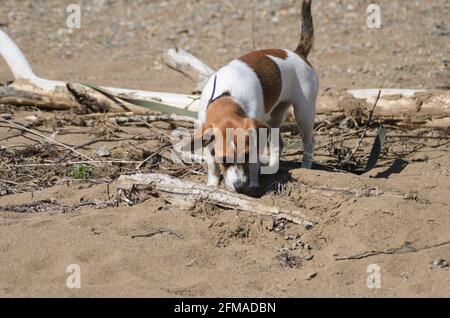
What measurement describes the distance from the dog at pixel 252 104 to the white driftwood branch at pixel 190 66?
1899 millimetres

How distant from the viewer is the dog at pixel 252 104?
17.9ft

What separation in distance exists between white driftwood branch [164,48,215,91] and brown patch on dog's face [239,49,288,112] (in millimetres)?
2300

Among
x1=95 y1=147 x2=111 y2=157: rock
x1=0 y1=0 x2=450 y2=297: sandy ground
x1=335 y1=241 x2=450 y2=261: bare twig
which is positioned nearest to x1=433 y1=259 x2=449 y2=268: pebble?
x1=0 y1=0 x2=450 y2=297: sandy ground

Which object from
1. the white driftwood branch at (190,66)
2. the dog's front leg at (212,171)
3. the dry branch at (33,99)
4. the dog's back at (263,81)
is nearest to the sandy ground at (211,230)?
the dry branch at (33,99)

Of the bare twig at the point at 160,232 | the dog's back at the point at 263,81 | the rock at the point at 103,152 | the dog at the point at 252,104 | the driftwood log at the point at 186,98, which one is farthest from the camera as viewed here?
the driftwood log at the point at 186,98

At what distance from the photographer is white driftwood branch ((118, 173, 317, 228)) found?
541cm

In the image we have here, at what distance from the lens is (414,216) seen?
524cm

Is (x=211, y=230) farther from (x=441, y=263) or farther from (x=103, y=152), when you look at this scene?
(x=103, y=152)

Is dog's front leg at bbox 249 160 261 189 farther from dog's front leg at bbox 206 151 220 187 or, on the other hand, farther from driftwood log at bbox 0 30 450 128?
driftwood log at bbox 0 30 450 128

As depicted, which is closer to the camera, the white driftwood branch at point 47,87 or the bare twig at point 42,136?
the bare twig at point 42,136

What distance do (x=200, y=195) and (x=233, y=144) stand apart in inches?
20.8

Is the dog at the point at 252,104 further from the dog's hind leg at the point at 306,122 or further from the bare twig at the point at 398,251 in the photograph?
the bare twig at the point at 398,251

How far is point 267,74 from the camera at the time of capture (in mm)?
6320
